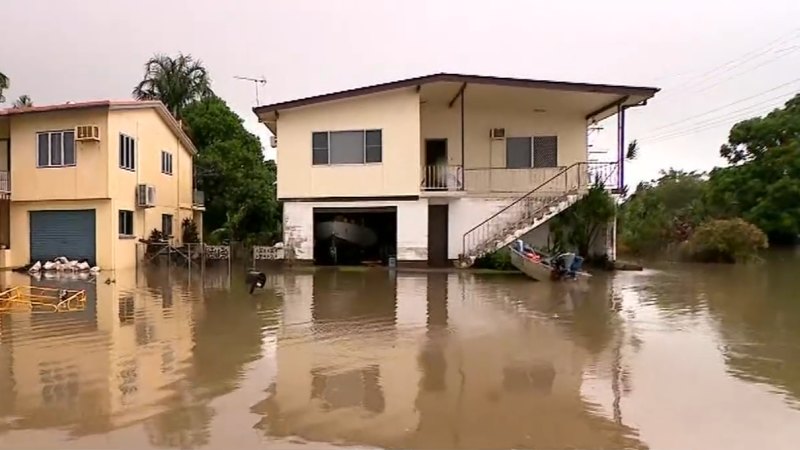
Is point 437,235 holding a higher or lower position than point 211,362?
higher

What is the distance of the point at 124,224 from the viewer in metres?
22.7

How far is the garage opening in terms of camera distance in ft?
77.5

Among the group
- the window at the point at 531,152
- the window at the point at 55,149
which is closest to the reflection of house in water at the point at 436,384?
the window at the point at 531,152

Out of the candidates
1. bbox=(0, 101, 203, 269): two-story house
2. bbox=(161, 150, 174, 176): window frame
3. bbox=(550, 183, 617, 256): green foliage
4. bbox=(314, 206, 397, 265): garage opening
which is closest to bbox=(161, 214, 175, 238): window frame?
bbox=(161, 150, 174, 176): window frame

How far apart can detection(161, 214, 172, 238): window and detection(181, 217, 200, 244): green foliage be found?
86cm

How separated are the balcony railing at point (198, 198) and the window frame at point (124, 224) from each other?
749cm

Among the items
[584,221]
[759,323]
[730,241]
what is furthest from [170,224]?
[759,323]

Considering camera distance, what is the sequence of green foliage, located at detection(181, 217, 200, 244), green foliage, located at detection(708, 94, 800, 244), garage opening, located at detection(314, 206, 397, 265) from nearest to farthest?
garage opening, located at detection(314, 206, 397, 265), green foliage, located at detection(181, 217, 200, 244), green foliage, located at detection(708, 94, 800, 244)

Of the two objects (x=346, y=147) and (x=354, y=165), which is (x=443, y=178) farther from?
A: (x=346, y=147)

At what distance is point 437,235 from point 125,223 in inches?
443

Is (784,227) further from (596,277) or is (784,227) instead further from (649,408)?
(649,408)

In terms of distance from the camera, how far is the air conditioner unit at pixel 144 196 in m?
23.3

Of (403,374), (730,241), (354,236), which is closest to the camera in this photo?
(403,374)

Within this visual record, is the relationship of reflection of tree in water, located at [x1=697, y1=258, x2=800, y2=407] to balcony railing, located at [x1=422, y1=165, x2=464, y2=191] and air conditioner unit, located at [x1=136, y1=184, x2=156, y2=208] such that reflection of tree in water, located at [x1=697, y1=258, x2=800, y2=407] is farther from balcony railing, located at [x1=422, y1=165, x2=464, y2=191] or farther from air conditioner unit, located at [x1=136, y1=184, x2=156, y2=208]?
air conditioner unit, located at [x1=136, y1=184, x2=156, y2=208]
